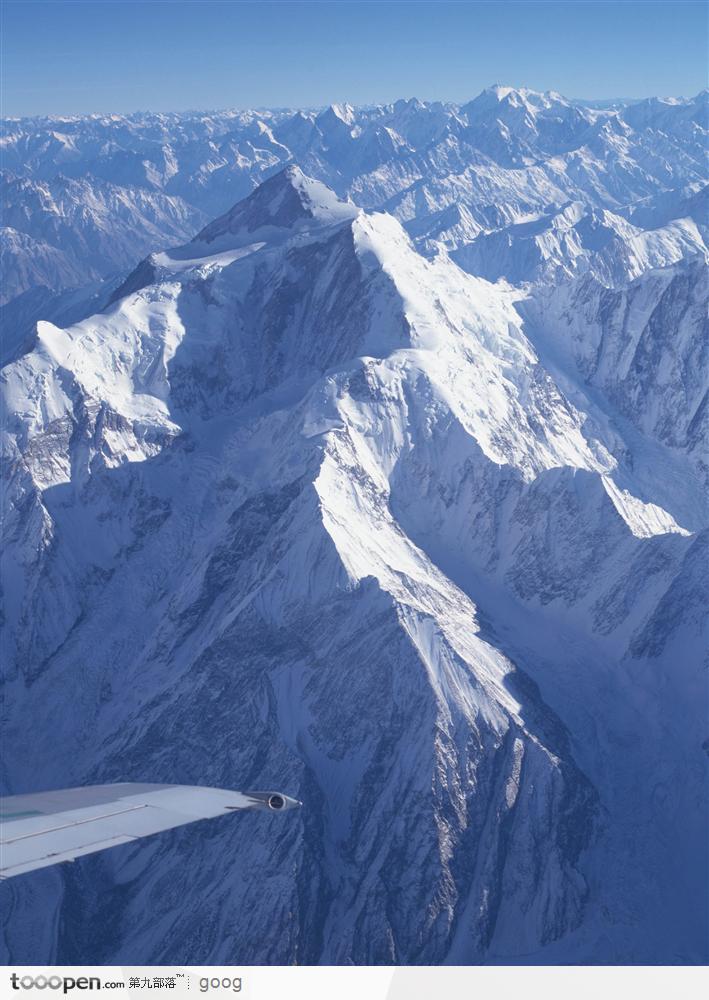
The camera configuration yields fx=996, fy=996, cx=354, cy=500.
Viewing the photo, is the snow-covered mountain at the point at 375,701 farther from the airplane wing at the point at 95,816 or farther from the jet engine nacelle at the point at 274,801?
the jet engine nacelle at the point at 274,801

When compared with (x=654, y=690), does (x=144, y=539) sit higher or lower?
higher

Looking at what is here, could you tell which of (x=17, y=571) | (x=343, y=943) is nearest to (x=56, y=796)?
(x=343, y=943)

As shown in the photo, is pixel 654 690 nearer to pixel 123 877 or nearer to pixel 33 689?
pixel 123 877
